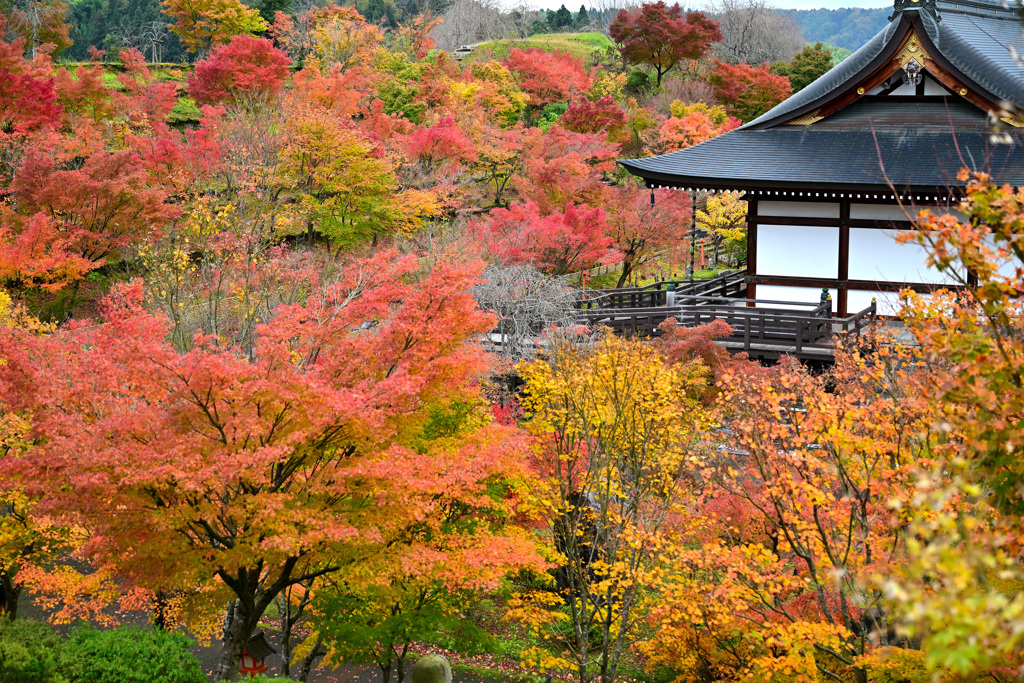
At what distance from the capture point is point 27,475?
9.33 meters

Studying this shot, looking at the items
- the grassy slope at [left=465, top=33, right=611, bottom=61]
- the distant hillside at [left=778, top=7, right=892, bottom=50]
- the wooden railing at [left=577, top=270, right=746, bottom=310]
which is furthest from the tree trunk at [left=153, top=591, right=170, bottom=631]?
the distant hillside at [left=778, top=7, right=892, bottom=50]

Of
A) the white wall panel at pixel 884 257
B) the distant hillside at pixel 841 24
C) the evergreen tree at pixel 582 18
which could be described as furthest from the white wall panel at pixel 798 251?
the distant hillside at pixel 841 24

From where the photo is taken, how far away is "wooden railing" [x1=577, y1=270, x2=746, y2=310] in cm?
2244

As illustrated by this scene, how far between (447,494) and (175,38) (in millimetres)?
53674

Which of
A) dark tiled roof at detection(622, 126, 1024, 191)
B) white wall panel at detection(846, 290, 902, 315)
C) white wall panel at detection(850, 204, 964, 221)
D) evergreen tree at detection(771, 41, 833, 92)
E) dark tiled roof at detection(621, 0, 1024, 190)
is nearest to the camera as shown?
dark tiled roof at detection(622, 126, 1024, 191)

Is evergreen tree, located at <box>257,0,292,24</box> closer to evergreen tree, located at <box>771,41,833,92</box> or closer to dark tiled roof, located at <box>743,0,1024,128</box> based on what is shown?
evergreen tree, located at <box>771,41,833,92</box>

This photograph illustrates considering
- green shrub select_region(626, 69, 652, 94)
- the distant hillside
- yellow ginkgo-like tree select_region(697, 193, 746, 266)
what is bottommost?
yellow ginkgo-like tree select_region(697, 193, 746, 266)

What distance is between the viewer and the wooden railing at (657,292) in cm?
2244

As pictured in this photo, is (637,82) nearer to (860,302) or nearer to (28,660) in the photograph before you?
(860,302)

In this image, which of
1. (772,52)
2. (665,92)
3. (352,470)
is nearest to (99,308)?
(352,470)

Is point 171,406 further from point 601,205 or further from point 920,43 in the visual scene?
point 601,205

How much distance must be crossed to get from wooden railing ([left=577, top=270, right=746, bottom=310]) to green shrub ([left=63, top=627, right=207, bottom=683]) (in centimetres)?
1327

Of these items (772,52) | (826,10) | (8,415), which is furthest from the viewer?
(826,10)

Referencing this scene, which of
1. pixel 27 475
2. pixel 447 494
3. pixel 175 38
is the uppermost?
pixel 175 38
